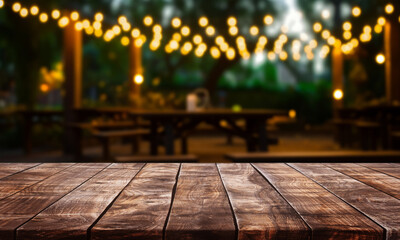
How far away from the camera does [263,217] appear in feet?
3.23

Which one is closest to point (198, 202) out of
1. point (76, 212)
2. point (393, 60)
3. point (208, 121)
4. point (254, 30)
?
point (76, 212)

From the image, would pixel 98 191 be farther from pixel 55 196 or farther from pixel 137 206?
pixel 137 206

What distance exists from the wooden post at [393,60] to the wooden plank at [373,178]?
20.4 feet

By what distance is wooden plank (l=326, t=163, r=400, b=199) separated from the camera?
53.3 inches

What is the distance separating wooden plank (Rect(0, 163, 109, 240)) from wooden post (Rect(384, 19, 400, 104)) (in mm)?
6810

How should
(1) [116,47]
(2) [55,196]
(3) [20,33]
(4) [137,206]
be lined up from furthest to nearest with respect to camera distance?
(1) [116,47], (3) [20,33], (2) [55,196], (4) [137,206]

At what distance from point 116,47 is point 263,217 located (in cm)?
1534

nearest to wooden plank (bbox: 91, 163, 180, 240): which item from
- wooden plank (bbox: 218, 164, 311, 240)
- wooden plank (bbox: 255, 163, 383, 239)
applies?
wooden plank (bbox: 218, 164, 311, 240)

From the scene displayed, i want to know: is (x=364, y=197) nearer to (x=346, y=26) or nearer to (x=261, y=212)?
(x=261, y=212)

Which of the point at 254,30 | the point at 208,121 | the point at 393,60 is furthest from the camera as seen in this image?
the point at 393,60

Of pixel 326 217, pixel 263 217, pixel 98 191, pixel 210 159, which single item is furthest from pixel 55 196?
pixel 210 159

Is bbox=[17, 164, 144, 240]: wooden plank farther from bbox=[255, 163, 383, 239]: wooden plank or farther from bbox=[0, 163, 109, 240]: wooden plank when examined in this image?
bbox=[255, 163, 383, 239]: wooden plank

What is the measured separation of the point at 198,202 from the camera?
113 centimetres

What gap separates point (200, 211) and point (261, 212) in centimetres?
14
